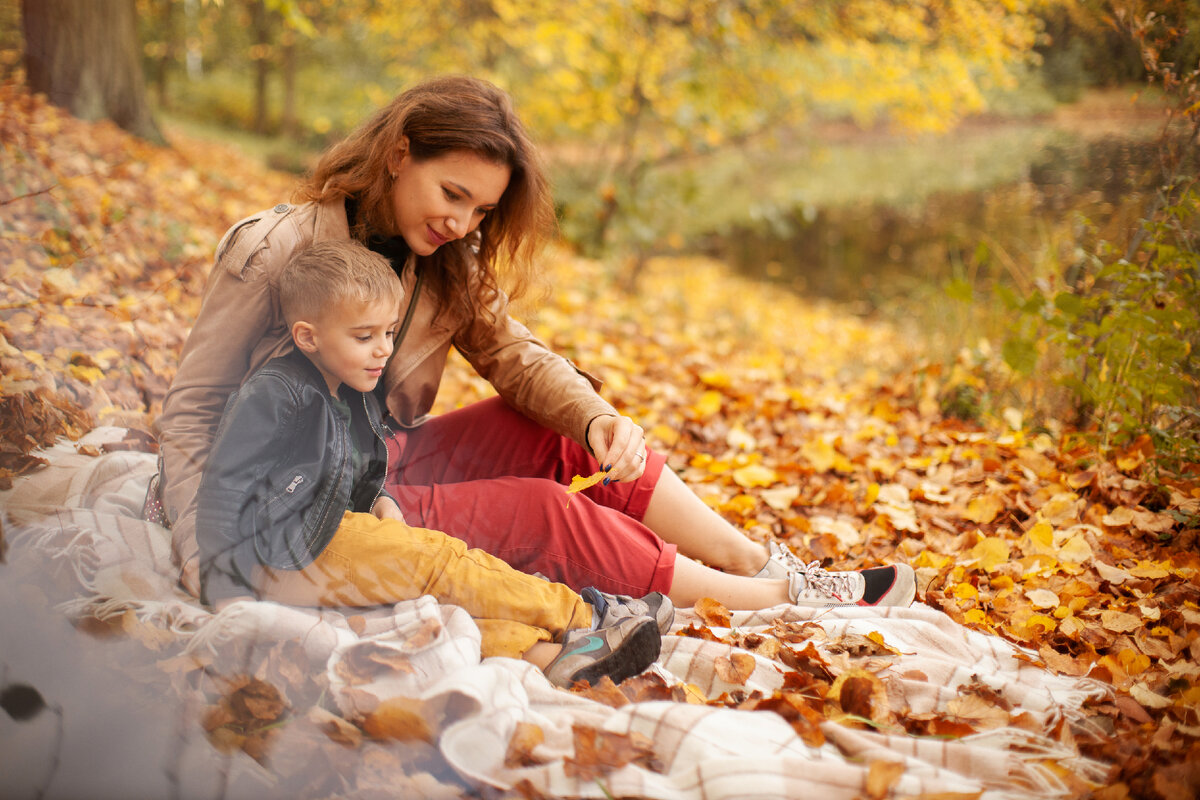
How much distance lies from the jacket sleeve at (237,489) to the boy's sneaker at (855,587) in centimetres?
125

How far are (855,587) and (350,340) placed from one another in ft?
4.47

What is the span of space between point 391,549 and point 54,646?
22.9 inches

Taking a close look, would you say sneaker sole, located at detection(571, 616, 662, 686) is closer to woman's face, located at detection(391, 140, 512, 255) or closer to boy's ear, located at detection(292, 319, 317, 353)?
boy's ear, located at detection(292, 319, 317, 353)

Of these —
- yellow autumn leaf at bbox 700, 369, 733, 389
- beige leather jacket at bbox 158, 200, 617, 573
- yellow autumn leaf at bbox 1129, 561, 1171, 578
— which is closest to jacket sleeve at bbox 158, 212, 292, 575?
beige leather jacket at bbox 158, 200, 617, 573

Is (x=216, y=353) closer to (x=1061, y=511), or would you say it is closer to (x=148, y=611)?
(x=148, y=611)

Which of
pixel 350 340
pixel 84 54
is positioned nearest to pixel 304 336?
pixel 350 340

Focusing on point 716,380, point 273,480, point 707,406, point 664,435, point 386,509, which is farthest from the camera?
point 716,380

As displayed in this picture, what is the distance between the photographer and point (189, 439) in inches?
61.4

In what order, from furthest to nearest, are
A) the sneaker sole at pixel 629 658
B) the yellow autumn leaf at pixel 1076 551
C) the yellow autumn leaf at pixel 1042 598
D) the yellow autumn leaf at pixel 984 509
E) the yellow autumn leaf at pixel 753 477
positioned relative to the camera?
1. the yellow autumn leaf at pixel 753 477
2. the yellow autumn leaf at pixel 984 509
3. the yellow autumn leaf at pixel 1076 551
4. the yellow autumn leaf at pixel 1042 598
5. the sneaker sole at pixel 629 658

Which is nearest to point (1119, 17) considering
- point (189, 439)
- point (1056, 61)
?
point (1056, 61)

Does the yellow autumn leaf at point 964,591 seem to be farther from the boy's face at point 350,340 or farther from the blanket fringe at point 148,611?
the blanket fringe at point 148,611

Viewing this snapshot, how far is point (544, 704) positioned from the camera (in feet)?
4.57

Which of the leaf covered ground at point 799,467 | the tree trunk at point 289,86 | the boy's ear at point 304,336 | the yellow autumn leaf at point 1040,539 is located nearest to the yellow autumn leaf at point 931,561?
the leaf covered ground at point 799,467

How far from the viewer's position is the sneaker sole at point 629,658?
4.90 feet
